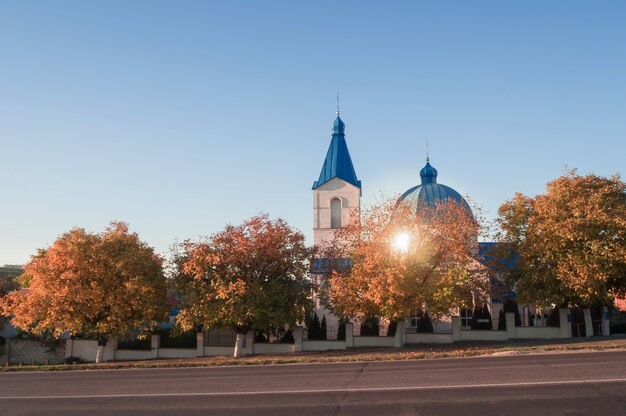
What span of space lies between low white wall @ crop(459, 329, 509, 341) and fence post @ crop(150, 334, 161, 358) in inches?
799

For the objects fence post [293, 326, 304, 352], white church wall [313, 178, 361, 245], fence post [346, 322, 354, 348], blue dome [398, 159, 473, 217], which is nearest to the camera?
fence post [293, 326, 304, 352]

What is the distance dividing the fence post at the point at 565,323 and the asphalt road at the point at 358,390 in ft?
39.1

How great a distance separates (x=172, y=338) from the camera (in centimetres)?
3878

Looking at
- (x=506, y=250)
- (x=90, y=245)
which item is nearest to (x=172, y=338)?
(x=90, y=245)

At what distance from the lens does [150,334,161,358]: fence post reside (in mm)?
37719

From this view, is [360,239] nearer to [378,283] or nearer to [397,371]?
[378,283]

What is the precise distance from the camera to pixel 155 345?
124ft

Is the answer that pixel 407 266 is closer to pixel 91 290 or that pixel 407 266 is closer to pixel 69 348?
pixel 91 290

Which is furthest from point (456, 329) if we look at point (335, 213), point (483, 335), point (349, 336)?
point (335, 213)

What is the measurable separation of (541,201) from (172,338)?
1032 inches

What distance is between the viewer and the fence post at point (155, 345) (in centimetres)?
3772

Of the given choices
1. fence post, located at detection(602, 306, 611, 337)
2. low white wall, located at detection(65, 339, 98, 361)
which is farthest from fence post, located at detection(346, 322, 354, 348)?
low white wall, located at detection(65, 339, 98, 361)

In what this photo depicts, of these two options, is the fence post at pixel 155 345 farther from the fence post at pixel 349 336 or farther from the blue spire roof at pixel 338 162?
the blue spire roof at pixel 338 162

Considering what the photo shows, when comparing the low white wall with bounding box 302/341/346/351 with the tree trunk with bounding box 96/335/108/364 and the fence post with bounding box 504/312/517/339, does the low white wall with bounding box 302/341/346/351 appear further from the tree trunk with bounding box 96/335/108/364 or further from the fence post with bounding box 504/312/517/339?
the tree trunk with bounding box 96/335/108/364
